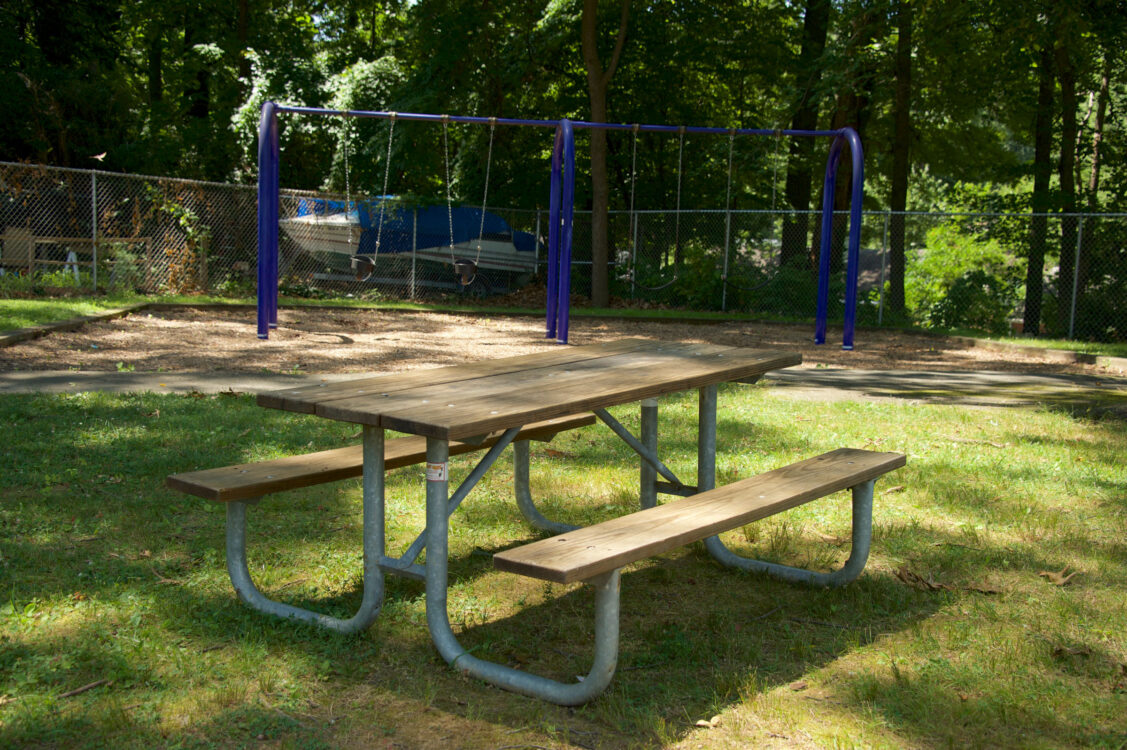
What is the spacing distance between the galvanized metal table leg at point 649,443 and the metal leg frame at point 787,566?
21cm

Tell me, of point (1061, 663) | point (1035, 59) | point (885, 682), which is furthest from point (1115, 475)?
point (1035, 59)

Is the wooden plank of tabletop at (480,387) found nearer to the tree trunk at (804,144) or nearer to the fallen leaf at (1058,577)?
the fallen leaf at (1058,577)

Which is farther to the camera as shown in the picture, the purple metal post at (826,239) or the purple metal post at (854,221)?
the purple metal post at (826,239)

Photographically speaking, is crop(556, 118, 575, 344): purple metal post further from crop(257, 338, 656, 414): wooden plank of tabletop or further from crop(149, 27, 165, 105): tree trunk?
crop(149, 27, 165, 105): tree trunk

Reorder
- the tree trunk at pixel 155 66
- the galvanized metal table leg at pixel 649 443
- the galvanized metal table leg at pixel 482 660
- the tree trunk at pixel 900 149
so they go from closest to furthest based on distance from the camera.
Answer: the galvanized metal table leg at pixel 482 660 → the galvanized metal table leg at pixel 649 443 → the tree trunk at pixel 900 149 → the tree trunk at pixel 155 66

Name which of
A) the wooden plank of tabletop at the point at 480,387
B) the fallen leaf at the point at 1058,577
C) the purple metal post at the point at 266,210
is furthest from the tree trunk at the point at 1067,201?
the wooden plank of tabletop at the point at 480,387

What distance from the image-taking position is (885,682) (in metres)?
3.11

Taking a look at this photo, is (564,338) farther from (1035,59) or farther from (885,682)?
(1035,59)

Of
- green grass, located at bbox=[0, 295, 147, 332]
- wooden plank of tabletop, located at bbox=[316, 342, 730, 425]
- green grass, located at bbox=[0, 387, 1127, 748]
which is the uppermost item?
wooden plank of tabletop, located at bbox=[316, 342, 730, 425]

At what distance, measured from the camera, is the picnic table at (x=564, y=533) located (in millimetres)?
2877

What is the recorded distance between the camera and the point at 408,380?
3.66 m

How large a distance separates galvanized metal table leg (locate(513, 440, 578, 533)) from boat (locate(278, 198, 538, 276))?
14.3 m

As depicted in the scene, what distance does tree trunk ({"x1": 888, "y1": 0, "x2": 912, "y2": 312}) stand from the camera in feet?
58.2

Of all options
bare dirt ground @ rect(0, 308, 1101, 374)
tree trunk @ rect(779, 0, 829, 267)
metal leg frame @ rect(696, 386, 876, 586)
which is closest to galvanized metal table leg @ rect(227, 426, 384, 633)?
metal leg frame @ rect(696, 386, 876, 586)
